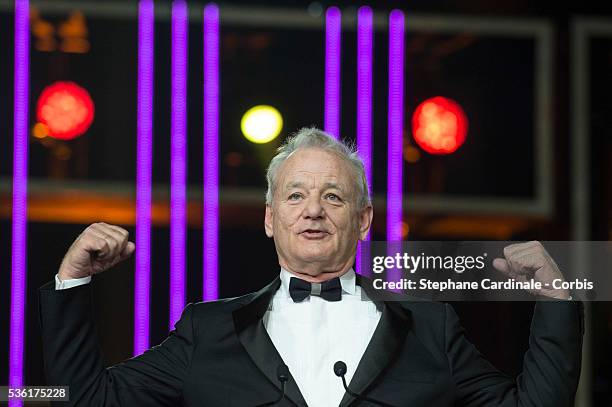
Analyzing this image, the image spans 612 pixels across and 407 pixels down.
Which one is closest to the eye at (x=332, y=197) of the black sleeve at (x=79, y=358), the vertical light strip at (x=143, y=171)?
the black sleeve at (x=79, y=358)

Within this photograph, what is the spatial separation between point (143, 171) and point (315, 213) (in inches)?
34.6

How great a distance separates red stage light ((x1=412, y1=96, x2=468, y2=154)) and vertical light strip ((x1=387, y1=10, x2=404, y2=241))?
0.19 ft

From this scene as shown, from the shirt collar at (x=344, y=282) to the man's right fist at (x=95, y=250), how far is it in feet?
1.31

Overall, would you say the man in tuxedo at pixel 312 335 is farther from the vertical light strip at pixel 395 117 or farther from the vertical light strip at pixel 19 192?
the vertical light strip at pixel 19 192

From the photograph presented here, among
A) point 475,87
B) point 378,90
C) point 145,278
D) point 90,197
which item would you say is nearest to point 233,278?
point 145,278

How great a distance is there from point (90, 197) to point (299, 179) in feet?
2.83

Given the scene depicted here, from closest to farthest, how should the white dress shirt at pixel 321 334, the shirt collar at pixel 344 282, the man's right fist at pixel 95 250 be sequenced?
the man's right fist at pixel 95 250 → the white dress shirt at pixel 321 334 → the shirt collar at pixel 344 282

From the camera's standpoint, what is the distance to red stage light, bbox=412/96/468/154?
3.50m

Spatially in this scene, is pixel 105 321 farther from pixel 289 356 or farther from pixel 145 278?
pixel 289 356

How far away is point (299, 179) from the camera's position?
2.72 metres

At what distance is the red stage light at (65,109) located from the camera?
134 inches

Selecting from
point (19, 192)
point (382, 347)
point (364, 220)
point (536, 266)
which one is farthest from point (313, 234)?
point (19, 192)

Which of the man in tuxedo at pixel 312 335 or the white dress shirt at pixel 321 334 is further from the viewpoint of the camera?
the white dress shirt at pixel 321 334

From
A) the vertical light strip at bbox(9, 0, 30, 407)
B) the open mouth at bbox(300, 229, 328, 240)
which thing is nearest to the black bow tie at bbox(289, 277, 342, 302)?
the open mouth at bbox(300, 229, 328, 240)
